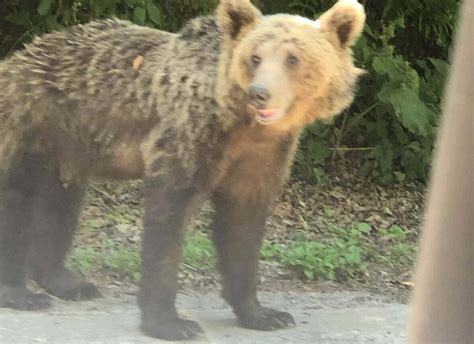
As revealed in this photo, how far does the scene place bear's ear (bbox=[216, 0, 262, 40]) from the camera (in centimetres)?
241

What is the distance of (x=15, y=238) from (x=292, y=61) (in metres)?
1.09

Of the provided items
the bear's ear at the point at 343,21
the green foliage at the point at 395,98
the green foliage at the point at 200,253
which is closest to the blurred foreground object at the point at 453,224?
the bear's ear at the point at 343,21

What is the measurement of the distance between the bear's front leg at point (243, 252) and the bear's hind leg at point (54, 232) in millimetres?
442

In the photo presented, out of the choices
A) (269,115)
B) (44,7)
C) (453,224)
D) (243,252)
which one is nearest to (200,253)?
(243,252)

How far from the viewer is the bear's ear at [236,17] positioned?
7.91ft

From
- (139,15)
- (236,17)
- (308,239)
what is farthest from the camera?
(308,239)

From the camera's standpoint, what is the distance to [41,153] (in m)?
2.75

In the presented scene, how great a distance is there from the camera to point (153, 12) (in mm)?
3312

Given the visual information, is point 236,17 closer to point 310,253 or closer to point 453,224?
point 310,253

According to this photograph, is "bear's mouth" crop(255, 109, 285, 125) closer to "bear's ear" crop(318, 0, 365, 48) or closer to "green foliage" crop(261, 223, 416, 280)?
"bear's ear" crop(318, 0, 365, 48)

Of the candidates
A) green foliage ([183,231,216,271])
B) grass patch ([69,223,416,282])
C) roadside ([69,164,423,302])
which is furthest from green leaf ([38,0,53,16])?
green foliage ([183,231,216,271])

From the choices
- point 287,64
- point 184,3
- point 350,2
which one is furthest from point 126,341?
point 184,3

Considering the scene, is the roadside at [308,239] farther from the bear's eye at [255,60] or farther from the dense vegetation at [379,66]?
the bear's eye at [255,60]

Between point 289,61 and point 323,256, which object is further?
point 323,256
